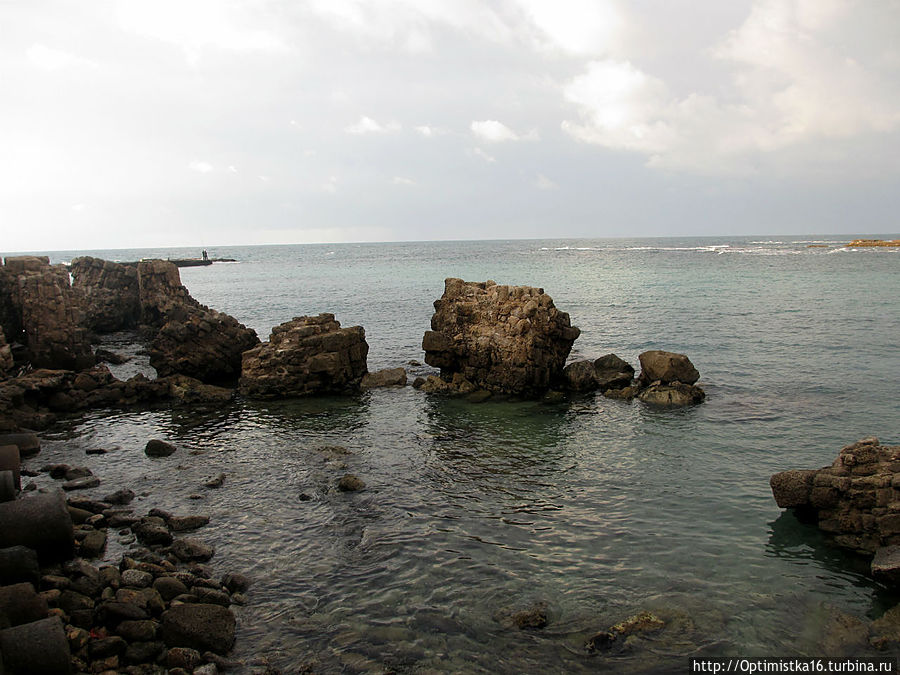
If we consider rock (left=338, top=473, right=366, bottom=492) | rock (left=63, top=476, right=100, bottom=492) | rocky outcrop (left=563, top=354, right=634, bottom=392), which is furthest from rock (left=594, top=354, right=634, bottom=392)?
rock (left=63, top=476, right=100, bottom=492)

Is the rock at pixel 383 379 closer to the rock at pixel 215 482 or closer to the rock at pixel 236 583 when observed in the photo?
the rock at pixel 215 482

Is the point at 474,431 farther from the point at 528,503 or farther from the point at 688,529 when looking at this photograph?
the point at 688,529

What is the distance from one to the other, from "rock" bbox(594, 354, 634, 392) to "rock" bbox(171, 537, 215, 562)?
64.0ft

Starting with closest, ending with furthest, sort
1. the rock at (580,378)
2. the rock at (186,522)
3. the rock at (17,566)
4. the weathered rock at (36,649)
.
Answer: the weathered rock at (36,649), the rock at (17,566), the rock at (186,522), the rock at (580,378)

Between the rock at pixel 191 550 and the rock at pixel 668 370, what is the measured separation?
20.6m

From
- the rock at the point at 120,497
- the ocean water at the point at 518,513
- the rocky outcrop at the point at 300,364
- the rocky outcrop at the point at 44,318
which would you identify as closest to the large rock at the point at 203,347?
the rocky outcrop at the point at 300,364

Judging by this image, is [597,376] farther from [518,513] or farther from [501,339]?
[518,513]

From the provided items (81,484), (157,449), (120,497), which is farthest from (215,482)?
(157,449)

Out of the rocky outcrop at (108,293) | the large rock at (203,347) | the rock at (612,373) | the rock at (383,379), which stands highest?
the rocky outcrop at (108,293)

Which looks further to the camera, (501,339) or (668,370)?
(501,339)

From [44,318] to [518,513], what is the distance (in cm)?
2588

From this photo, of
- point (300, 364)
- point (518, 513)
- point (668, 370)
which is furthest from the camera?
point (300, 364)

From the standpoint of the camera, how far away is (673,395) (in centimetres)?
2470

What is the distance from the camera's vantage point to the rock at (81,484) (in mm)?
16203
